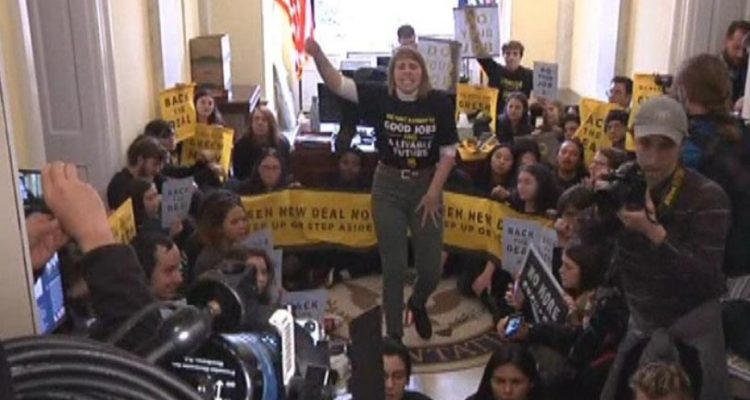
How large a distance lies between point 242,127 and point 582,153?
9.77 feet

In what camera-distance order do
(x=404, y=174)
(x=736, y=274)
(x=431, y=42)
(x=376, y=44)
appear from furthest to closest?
(x=376, y=44)
(x=431, y=42)
(x=404, y=174)
(x=736, y=274)

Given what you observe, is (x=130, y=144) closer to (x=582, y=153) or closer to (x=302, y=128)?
(x=302, y=128)

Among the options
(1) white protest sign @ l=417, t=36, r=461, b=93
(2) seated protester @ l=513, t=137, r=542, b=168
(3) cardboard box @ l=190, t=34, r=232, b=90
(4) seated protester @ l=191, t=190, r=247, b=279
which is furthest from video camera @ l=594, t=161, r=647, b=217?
(3) cardboard box @ l=190, t=34, r=232, b=90

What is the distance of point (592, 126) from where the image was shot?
18.7 feet

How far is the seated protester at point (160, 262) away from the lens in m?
3.30

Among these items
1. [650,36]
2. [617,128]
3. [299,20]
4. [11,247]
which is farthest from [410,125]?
[299,20]

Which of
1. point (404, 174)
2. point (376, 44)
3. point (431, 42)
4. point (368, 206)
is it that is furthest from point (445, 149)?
point (376, 44)

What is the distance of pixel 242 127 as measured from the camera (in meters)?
7.20

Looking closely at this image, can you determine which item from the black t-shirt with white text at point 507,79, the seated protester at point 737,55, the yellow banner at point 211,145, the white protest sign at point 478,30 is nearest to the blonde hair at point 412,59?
the yellow banner at point 211,145

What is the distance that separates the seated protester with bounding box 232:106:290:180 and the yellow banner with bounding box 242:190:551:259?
0.64 meters

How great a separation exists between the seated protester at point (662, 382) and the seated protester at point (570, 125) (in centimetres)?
344

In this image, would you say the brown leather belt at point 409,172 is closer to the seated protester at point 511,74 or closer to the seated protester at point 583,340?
the seated protester at point 583,340

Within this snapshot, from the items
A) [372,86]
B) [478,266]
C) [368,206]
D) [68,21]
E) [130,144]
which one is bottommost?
[478,266]

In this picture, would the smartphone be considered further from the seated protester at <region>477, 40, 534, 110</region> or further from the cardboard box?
the cardboard box
